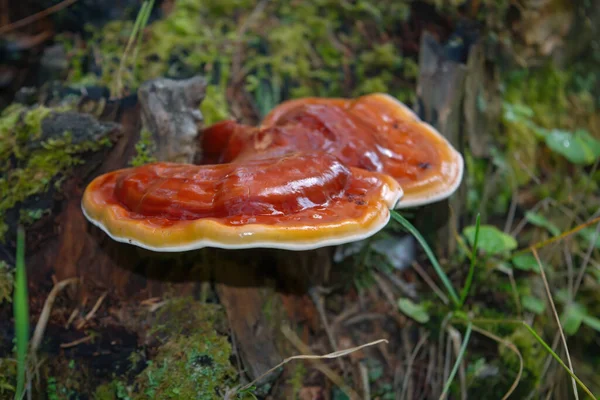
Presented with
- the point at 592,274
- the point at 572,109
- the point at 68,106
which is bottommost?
the point at 592,274

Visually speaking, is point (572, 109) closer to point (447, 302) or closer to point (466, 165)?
point (466, 165)

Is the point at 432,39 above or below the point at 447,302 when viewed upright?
above

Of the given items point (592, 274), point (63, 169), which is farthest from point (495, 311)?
point (63, 169)

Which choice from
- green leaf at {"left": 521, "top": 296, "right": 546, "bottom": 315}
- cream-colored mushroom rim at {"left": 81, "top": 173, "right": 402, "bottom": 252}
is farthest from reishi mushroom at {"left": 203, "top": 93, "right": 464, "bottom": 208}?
green leaf at {"left": 521, "top": 296, "right": 546, "bottom": 315}

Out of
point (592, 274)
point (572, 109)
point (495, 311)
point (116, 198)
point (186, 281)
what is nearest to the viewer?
point (116, 198)

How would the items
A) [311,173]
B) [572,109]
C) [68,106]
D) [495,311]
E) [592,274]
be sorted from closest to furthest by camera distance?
[311,173] → [68,106] → [495,311] → [592,274] → [572,109]

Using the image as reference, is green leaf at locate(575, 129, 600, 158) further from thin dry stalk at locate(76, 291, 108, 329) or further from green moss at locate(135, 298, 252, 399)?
thin dry stalk at locate(76, 291, 108, 329)

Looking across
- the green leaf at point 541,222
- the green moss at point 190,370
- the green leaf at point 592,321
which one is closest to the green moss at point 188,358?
the green moss at point 190,370

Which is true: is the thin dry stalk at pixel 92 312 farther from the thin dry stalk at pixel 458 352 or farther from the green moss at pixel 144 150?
the thin dry stalk at pixel 458 352
